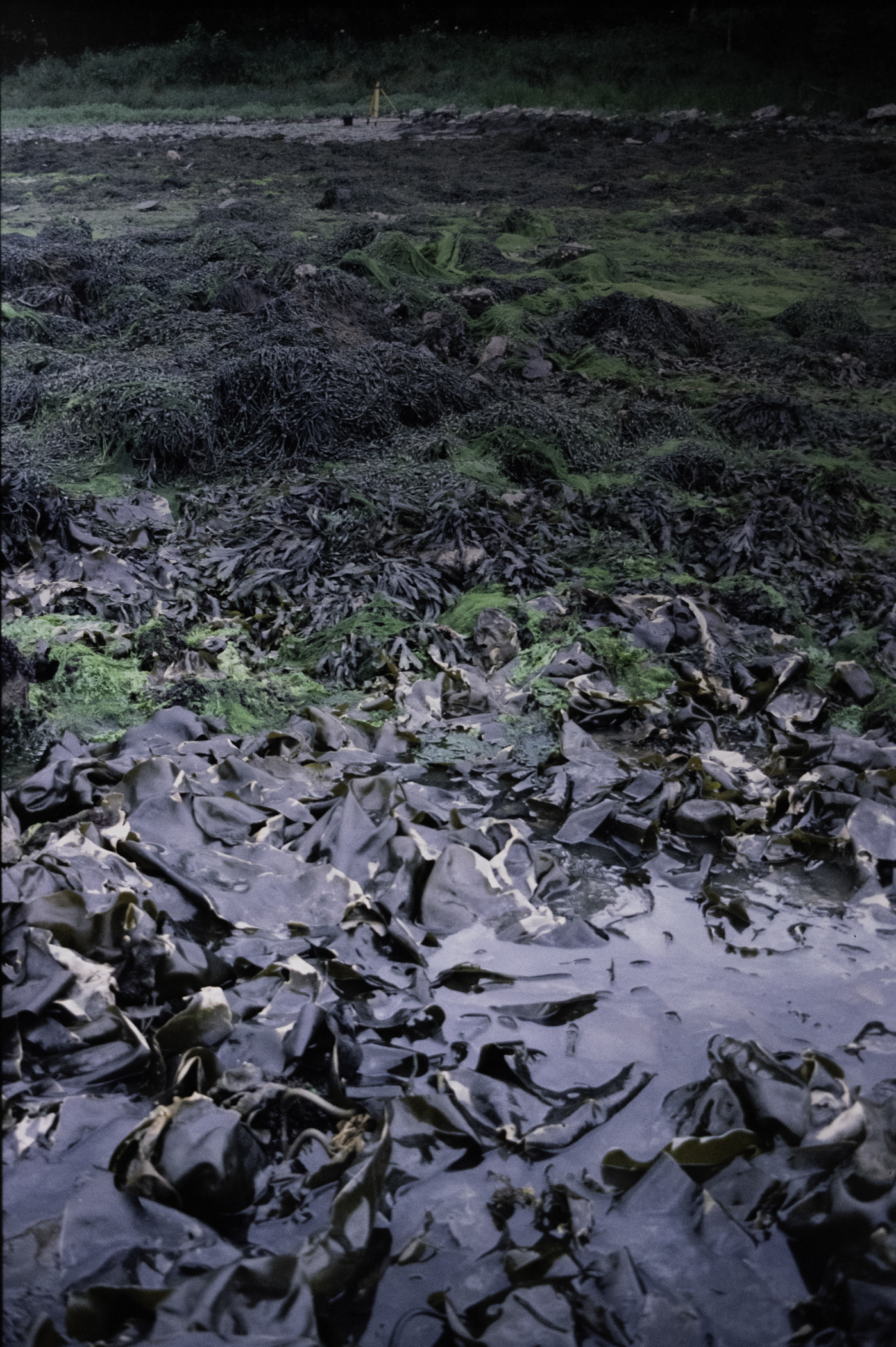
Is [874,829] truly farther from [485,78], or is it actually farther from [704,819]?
[485,78]

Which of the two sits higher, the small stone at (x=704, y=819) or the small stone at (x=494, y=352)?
the small stone at (x=494, y=352)

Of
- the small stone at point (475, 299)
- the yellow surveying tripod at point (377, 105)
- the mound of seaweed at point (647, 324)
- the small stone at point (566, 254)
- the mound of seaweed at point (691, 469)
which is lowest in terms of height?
the mound of seaweed at point (691, 469)

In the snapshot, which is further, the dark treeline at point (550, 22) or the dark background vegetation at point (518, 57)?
the dark background vegetation at point (518, 57)

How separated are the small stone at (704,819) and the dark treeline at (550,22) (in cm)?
194

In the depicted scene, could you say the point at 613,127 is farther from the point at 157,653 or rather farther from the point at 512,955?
the point at 512,955

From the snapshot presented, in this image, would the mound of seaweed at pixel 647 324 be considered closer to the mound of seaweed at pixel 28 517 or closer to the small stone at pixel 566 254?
the small stone at pixel 566 254

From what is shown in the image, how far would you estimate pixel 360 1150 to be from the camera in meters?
1.11

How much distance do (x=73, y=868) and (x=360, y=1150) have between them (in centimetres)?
68

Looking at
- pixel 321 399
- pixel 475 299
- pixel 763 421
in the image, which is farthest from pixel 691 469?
pixel 475 299

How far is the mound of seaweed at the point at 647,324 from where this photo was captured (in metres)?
4.36

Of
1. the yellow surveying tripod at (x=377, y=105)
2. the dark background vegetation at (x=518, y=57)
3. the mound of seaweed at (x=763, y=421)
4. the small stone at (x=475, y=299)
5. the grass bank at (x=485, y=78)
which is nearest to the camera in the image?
the dark background vegetation at (x=518, y=57)

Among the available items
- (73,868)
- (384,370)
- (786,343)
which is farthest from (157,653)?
(786,343)

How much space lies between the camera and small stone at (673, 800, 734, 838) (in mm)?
1849

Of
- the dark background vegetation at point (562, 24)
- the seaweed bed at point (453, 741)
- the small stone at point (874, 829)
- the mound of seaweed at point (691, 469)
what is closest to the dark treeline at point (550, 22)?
the dark background vegetation at point (562, 24)
